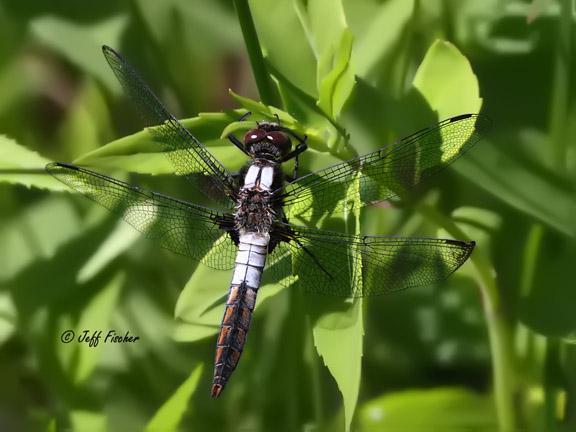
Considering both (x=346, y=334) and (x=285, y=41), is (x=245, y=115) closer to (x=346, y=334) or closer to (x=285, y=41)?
(x=285, y=41)

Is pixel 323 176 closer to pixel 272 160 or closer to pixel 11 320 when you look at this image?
pixel 272 160

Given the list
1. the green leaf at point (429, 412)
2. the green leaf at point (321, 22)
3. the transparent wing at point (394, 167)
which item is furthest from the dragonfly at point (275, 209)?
the green leaf at point (429, 412)

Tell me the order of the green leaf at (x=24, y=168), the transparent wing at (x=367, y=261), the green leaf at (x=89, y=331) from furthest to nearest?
1. the green leaf at (x=89, y=331)
2. the green leaf at (x=24, y=168)
3. the transparent wing at (x=367, y=261)

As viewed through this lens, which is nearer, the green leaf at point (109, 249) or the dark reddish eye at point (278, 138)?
the dark reddish eye at point (278, 138)

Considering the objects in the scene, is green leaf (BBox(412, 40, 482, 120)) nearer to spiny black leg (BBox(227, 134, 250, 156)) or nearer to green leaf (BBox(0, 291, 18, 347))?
spiny black leg (BBox(227, 134, 250, 156))

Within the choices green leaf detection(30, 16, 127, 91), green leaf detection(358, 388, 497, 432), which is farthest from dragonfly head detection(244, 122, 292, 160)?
green leaf detection(358, 388, 497, 432)

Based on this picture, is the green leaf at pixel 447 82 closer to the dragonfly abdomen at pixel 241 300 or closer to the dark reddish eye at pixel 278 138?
the dark reddish eye at pixel 278 138

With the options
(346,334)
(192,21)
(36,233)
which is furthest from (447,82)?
(36,233)
